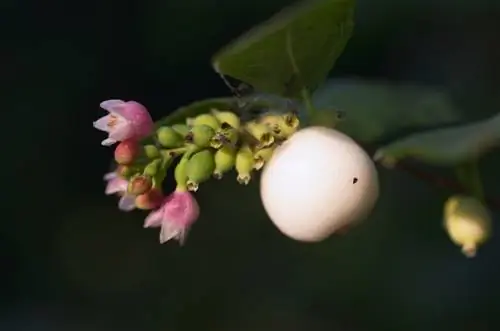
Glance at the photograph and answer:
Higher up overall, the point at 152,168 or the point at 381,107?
the point at 152,168

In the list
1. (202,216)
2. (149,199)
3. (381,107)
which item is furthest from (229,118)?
(202,216)

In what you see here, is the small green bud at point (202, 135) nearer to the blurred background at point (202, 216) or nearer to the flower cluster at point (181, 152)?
the flower cluster at point (181, 152)

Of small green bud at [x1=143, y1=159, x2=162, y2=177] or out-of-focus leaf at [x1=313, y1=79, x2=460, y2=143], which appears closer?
small green bud at [x1=143, y1=159, x2=162, y2=177]

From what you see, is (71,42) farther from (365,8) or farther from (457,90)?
(457,90)

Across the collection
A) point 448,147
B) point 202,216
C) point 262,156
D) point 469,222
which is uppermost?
point 262,156

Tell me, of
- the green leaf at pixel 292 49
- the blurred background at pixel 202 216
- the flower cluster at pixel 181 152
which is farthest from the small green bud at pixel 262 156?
the blurred background at pixel 202 216

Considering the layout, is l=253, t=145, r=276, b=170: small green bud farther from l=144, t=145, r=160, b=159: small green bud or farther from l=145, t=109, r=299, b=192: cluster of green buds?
l=144, t=145, r=160, b=159: small green bud

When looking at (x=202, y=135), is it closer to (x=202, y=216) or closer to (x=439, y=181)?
(x=439, y=181)

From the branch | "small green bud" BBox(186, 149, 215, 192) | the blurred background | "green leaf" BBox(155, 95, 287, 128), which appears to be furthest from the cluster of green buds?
the blurred background

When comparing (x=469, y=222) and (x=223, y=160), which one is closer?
(x=223, y=160)
